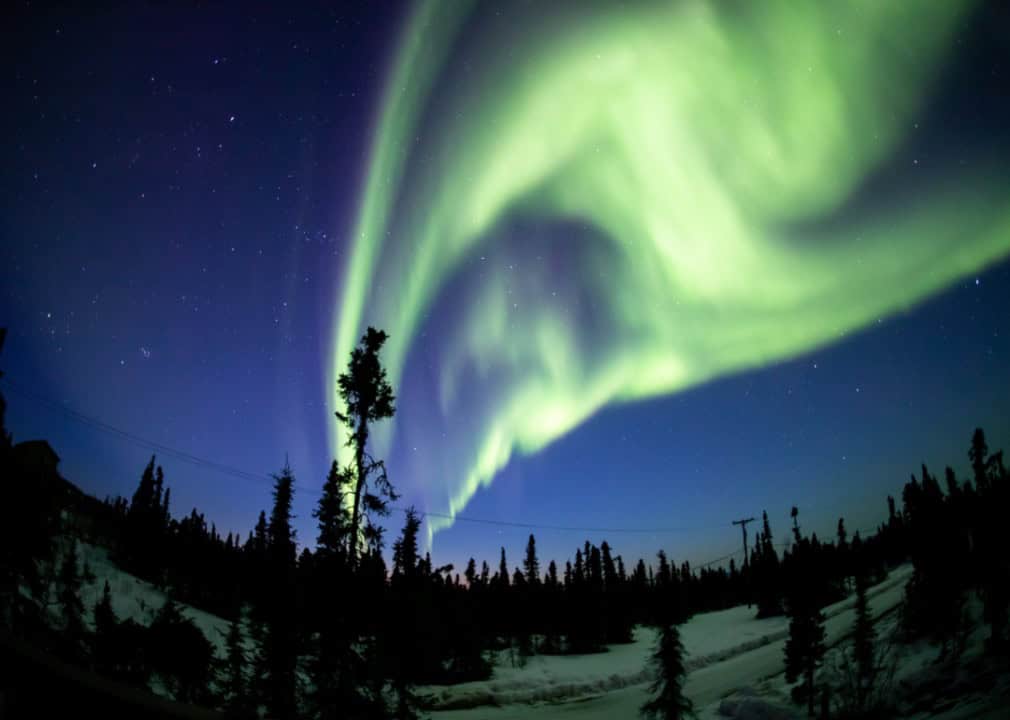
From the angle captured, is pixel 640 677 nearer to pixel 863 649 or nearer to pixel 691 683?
pixel 691 683

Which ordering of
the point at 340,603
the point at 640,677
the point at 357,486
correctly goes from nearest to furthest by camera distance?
the point at 340,603, the point at 357,486, the point at 640,677

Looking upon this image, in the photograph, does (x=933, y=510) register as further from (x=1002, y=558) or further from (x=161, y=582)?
(x=161, y=582)

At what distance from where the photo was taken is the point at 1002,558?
29.5 meters

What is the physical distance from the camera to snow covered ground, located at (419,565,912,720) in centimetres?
3844

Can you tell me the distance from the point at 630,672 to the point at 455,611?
66.2ft

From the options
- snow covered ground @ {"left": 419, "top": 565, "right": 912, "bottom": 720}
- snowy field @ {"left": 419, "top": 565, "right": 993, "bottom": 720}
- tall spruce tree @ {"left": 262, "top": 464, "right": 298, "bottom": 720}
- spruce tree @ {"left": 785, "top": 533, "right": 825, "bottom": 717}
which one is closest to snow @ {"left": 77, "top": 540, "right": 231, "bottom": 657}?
snow covered ground @ {"left": 419, "top": 565, "right": 912, "bottom": 720}

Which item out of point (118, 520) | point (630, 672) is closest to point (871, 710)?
point (630, 672)

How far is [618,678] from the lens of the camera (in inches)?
1930

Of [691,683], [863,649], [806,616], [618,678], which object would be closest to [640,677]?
[618,678]

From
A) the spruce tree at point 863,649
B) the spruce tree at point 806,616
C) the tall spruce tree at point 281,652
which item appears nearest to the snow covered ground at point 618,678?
the spruce tree at point 806,616

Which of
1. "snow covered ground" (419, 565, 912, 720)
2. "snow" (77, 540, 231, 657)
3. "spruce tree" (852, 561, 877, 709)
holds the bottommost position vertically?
"snow covered ground" (419, 565, 912, 720)

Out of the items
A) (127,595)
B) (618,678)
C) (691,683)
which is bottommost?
(618,678)

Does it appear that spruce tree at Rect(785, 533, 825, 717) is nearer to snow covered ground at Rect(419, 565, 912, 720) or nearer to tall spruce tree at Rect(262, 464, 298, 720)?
snow covered ground at Rect(419, 565, 912, 720)

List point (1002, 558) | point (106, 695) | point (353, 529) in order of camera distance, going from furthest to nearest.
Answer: point (1002, 558)
point (353, 529)
point (106, 695)
